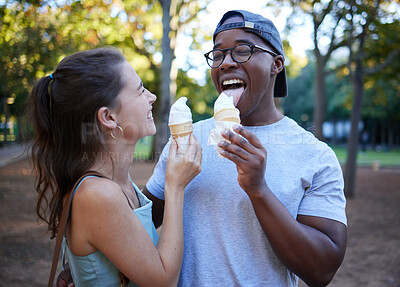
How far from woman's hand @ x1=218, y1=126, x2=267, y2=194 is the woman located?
274 millimetres

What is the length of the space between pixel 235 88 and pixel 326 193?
2.77 feet

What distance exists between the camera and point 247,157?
1.70m

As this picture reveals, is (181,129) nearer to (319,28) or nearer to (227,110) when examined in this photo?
(227,110)

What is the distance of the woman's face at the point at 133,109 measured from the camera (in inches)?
76.8

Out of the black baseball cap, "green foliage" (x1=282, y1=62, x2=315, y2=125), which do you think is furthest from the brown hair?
"green foliage" (x1=282, y1=62, x2=315, y2=125)

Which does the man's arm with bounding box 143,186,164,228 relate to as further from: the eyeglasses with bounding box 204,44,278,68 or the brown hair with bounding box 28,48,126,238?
the eyeglasses with bounding box 204,44,278,68

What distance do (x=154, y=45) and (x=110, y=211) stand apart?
21239 mm

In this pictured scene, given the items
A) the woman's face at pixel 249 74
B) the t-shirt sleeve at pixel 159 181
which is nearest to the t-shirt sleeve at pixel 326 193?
the woman's face at pixel 249 74

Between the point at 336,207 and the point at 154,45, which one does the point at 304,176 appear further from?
the point at 154,45

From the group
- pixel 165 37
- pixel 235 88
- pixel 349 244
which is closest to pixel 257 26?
pixel 235 88

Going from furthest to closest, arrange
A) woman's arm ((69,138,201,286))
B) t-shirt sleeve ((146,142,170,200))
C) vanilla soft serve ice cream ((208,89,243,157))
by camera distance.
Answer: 1. t-shirt sleeve ((146,142,170,200))
2. vanilla soft serve ice cream ((208,89,243,157))
3. woman's arm ((69,138,201,286))

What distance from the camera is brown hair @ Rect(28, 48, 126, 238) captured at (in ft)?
6.11

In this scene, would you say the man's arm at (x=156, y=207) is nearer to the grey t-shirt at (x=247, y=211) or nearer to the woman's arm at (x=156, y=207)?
the woman's arm at (x=156, y=207)

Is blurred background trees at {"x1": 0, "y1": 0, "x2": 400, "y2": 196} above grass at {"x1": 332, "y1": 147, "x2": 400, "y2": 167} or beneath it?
above
